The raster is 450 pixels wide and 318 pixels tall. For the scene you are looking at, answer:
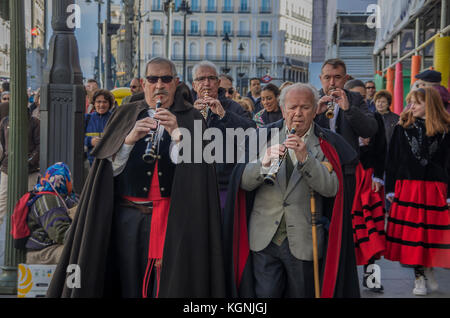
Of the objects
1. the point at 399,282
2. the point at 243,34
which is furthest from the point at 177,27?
the point at 399,282

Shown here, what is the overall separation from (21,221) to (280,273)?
2236 mm

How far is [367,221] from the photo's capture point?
6938 millimetres

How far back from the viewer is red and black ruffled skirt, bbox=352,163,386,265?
689 centimetres

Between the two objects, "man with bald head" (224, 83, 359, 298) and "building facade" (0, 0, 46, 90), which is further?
"building facade" (0, 0, 46, 90)

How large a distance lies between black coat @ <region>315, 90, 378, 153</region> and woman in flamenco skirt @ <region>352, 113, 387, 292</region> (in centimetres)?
Result: 58

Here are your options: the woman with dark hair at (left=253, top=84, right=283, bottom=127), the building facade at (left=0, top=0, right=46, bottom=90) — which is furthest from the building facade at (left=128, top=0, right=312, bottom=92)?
the woman with dark hair at (left=253, top=84, right=283, bottom=127)

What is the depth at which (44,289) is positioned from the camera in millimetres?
5586

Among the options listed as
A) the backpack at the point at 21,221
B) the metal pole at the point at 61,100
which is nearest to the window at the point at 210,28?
the metal pole at the point at 61,100

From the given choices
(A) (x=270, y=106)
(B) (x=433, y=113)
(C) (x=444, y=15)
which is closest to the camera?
(B) (x=433, y=113)

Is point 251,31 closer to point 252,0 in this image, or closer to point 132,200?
point 252,0

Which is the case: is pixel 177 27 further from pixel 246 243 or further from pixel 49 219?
pixel 246 243

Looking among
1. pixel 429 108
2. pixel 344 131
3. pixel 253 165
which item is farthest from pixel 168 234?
pixel 429 108

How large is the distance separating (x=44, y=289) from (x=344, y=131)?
2794 mm

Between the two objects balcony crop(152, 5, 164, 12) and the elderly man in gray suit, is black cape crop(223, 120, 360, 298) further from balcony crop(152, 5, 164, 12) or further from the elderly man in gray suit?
balcony crop(152, 5, 164, 12)
